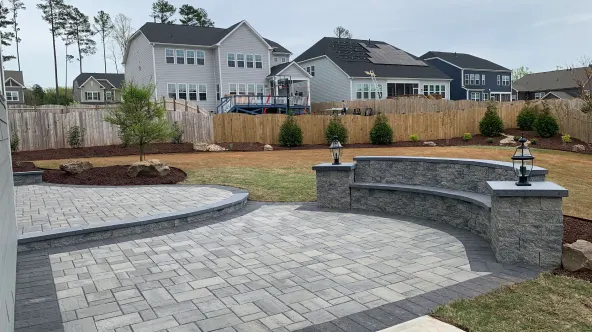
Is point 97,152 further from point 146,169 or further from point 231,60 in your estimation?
point 231,60

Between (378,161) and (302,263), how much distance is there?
3787mm

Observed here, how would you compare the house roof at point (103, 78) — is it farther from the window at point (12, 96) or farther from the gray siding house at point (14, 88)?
the window at point (12, 96)

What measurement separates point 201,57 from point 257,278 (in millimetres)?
29569

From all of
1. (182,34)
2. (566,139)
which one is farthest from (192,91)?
(566,139)

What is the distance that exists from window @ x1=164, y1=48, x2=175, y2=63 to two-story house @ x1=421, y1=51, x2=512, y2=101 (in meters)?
28.8

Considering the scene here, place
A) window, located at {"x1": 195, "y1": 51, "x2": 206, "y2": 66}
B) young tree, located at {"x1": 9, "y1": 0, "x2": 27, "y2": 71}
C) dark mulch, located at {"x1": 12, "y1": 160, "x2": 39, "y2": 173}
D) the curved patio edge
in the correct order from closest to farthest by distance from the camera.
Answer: the curved patio edge → dark mulch, located at {"x1": 12, "y1": 160, "x2": 39, "y2": 173} → window, located at {"x1": 195, "y1": 51, "x2": 206, "y2": 66} → young tree, located at {"x1": 9, "y1": 0, "x2": 27, "y2": 71}

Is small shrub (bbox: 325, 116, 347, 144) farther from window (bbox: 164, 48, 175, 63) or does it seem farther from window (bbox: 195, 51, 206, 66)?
window (bbox: 164, 48, 175, 63)

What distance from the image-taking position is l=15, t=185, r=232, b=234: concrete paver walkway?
22.2 ft

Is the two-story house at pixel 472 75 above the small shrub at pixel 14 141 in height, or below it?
above

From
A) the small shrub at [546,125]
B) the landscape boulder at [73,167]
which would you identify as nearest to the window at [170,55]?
the landscape boulder at [73,167]

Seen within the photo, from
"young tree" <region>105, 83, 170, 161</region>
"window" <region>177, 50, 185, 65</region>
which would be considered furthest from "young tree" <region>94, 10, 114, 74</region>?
"young tree" <region>105, 83, 170, 161</region>

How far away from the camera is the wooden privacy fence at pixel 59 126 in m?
17.8

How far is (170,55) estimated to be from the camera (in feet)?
99.1

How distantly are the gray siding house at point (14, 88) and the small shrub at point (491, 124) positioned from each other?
47600mm
